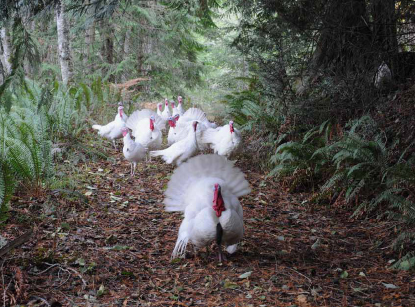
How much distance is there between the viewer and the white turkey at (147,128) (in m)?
8.73

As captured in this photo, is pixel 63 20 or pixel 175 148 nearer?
pixel 175 148

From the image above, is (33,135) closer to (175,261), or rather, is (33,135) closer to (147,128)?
(175,261)

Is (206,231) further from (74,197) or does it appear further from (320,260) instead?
(74,197)

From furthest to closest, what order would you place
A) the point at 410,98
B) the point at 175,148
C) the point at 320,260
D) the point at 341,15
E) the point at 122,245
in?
the point at 175,148 → the point at 341,15 → the point at 410,98 → the point at 122,245 → the point at 320,260

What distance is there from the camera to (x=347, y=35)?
6.79m

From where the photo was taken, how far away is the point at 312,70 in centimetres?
733

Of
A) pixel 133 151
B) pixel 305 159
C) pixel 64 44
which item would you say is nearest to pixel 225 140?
pixel 133 151

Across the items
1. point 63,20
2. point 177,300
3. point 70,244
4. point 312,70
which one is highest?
point 63,20

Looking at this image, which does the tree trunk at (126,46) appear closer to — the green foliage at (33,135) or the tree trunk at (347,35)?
the green foliage at (33,135)

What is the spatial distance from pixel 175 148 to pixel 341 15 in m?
3.90

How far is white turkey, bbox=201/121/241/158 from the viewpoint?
→ 827 centimetres

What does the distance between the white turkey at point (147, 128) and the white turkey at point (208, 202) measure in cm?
404

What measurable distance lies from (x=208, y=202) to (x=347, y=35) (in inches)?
169

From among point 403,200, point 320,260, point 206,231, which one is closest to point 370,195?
point 403,200
